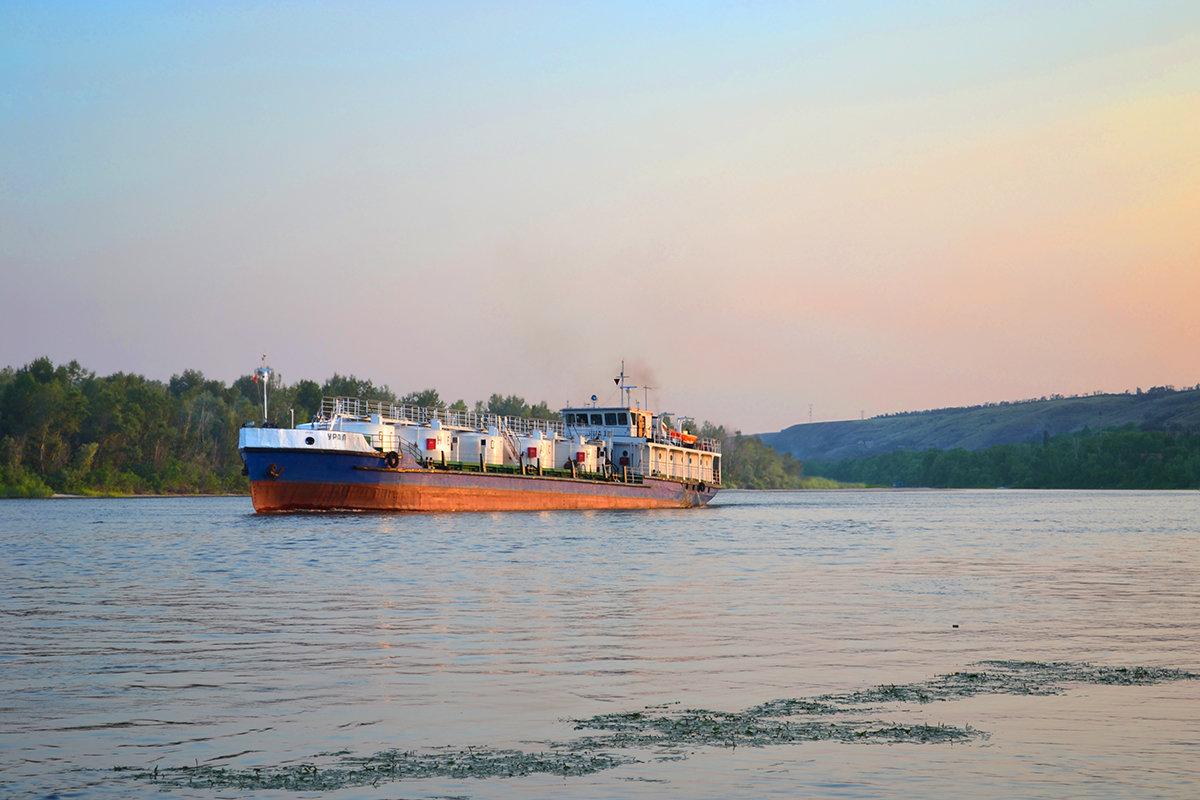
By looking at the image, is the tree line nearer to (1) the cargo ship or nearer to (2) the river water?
(1) the cargo ship

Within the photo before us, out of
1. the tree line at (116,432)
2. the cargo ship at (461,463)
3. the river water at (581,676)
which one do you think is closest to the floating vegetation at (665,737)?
the river water at (581,676)

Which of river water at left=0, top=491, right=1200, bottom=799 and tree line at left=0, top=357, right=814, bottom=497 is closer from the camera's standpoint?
river water at left=0, top=491, right=1200, bottom=799

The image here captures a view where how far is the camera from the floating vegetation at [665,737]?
1102cm

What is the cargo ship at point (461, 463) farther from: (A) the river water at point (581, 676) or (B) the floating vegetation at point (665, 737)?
(B) the floating vegetation at point (665, 737)

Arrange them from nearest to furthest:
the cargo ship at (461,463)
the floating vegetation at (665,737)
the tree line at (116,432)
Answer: the floating vegetation at (665,737)
the cargo ship at (461,463)
the tree line at (116,432)

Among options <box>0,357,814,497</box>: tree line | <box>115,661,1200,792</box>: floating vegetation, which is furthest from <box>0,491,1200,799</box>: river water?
<box>0,357,814,497</box>: tree line

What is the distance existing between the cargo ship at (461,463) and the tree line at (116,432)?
16.5m

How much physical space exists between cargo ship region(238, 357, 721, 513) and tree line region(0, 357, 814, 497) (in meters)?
16.5

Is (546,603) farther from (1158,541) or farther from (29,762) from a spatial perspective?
(1158,541)

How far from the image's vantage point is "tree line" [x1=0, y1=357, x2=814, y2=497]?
449 ft

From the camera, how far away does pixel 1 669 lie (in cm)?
1680

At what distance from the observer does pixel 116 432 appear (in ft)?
484

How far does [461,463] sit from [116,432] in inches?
3380

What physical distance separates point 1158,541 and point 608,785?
48.6 metres
